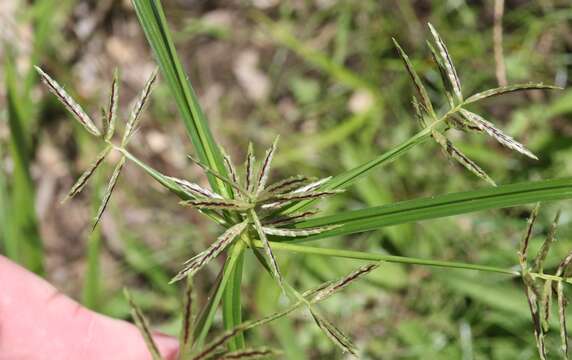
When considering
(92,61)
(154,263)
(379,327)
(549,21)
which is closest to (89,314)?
(154,263)

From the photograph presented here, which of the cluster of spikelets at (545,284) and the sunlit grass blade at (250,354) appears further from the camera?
the cluster of spikelets at (545,284)

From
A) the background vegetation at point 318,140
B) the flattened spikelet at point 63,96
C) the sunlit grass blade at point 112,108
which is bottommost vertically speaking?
the flattened spikelet at point 63,96

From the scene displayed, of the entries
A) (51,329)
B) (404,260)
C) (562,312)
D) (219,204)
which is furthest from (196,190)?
(51,329)

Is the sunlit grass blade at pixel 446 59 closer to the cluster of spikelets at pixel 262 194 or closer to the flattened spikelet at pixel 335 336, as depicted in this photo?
the cluster of spikelets at pixel 262 194

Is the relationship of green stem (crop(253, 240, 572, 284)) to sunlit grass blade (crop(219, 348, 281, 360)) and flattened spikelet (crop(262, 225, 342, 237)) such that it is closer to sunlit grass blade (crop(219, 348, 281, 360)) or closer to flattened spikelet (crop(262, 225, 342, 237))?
flattened spikelet (crop(262, 225, 342, 237))

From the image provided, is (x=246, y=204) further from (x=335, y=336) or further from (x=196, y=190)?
(x=335, y=336)

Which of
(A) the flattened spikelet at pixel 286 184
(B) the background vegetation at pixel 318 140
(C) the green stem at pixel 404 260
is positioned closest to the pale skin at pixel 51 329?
(B) the background vegetation at pixel 318 140
